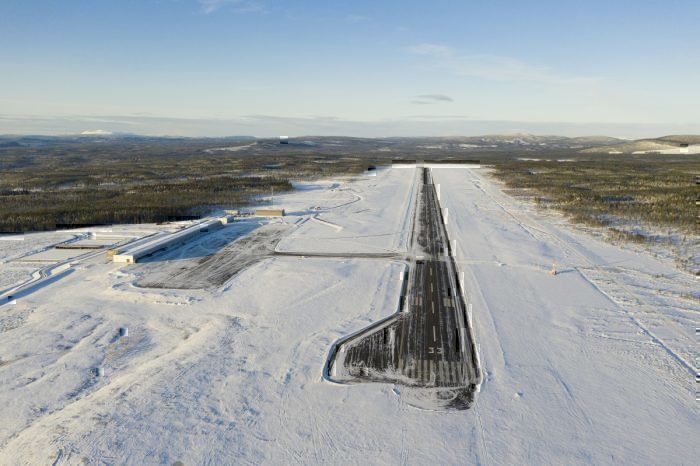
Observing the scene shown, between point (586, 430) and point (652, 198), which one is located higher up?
point (652, 198)

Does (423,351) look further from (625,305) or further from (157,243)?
(157,243)

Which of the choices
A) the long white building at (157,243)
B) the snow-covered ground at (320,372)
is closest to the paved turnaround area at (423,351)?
the snow-covered ground at (320,372)

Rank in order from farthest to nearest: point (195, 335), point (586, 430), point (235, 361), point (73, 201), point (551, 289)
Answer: point (73, 201)
point (551, 289)
point (195, 335)
point (235, 361)
point (586, 430)

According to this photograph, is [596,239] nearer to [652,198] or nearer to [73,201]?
[652,198]

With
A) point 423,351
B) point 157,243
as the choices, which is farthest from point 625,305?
point 157,243

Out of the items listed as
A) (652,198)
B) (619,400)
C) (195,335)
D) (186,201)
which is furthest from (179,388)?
(652,198)

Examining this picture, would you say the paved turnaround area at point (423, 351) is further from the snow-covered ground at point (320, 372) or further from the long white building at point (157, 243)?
the long white building at point (157, 243)
